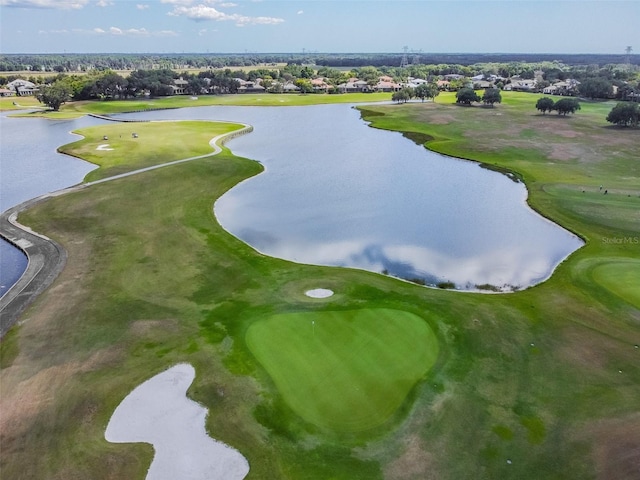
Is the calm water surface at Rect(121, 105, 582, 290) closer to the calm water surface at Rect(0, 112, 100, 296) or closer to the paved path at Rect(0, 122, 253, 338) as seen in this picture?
the paved path at Rect(0, 122, 253, 338)

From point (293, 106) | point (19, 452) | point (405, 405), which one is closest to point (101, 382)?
point (19, 452)

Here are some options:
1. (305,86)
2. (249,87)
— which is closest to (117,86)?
(249,87)

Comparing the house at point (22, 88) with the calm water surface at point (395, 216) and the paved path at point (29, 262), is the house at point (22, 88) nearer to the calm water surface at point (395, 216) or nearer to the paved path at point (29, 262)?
the calm water surface at point (395, 216)

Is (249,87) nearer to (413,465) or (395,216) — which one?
(395,216)

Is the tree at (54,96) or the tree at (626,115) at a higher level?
the tree at (54,96)

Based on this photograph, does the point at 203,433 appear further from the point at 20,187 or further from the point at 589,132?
the point at 589,132

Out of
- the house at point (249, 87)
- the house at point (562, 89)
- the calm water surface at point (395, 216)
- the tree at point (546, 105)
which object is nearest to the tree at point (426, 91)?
the tree at point (546, 105)
